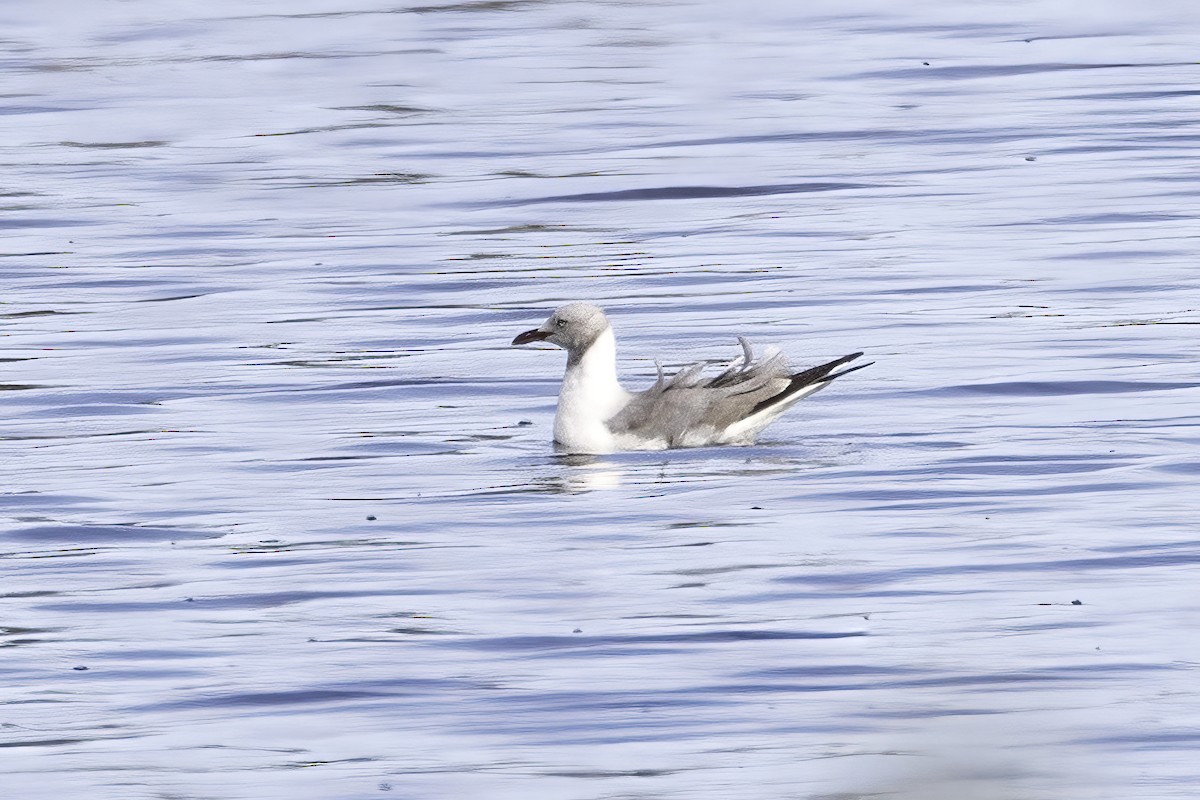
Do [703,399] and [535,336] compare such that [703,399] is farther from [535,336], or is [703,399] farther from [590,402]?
[535,336]

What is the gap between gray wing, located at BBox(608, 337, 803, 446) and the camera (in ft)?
41.8

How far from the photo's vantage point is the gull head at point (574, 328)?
43.3 feet

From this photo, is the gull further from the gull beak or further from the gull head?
the gull beak

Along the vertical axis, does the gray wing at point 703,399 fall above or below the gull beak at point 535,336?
below

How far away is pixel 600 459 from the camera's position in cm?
1284

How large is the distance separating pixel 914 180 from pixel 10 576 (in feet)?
38.2

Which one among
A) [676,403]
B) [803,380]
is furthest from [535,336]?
[803,380]

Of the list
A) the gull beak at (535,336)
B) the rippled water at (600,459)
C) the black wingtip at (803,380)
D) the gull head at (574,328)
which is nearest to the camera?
the rippled water at (600,459)

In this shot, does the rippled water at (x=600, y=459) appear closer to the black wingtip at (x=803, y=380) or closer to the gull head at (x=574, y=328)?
the black wingtip at (x=803, y=380)

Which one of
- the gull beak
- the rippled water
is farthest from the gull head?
the rippled water

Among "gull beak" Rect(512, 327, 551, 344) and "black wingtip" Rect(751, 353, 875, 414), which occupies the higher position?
"gull beak" Rect(512, 327, 551, 344)

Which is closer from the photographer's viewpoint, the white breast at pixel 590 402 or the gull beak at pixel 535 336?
the white breast at pixel 590 402

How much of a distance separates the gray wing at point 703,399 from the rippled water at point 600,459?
5.9 inches

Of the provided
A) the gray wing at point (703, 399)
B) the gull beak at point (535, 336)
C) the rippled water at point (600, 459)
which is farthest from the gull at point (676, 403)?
the gull beak at point (535, 336)
